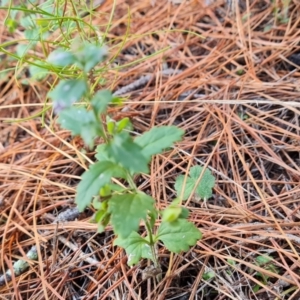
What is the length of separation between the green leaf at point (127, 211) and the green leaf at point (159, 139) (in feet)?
0.34

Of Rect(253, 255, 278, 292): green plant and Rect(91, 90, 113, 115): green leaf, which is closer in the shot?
Rect(91, 90, 113, 115): green leaf

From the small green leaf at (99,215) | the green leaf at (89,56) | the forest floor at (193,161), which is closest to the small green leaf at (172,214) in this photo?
the small green leaf at (99,215)

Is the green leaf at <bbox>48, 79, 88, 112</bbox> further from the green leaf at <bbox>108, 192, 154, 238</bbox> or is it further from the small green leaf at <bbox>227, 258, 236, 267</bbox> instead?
the small green leaf at <bbox>227, 258, 236, 267</bbox>

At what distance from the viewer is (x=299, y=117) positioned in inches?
61.6

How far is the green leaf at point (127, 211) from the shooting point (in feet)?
3.13

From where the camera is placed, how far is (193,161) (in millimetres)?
1526

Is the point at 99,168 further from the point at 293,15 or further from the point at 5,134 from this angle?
the point at 293,15

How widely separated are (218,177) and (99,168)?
0.59 meters

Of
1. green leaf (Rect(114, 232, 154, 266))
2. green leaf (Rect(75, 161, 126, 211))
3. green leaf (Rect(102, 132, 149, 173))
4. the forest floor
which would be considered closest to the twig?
the forest floor

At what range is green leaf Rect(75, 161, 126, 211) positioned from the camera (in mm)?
941

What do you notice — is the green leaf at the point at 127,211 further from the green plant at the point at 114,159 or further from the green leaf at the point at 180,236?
the green leaf at the point at 180,236

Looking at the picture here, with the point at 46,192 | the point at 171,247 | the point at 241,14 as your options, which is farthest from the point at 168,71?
the point at 171,247

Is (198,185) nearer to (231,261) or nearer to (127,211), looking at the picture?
(231,261)

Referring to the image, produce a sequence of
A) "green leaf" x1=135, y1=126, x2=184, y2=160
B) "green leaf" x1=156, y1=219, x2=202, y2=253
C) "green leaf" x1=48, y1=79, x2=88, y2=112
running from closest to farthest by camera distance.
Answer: "green leaf" x1=48, y1=79, x2=88, y2=112, "green leaf" x1=135, y1=126, x2=184, y2=160, "green leaf" x1=156, y1=219, x2=202, y2=253
